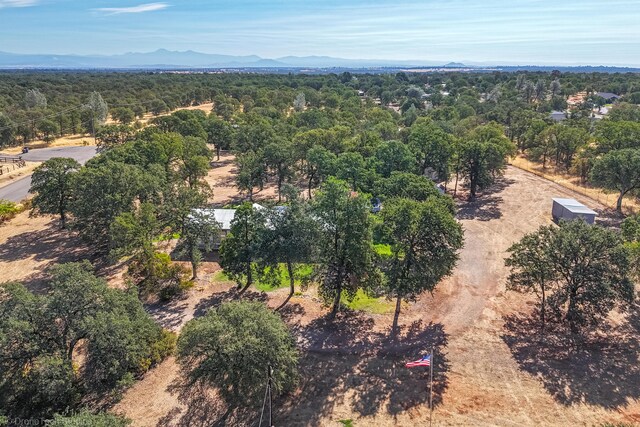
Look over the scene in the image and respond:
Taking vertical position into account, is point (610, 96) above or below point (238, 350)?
above

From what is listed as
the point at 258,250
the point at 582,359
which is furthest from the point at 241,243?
the point at 582,359

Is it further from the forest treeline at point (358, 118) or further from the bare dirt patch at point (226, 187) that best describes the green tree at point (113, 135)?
the bare dirt patch at point (226, 187)

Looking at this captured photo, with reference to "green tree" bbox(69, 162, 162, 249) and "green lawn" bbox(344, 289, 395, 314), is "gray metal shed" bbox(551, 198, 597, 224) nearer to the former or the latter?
"green lawn" bbox(344, 289, 395, 314)

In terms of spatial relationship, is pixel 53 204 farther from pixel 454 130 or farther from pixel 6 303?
pixel 454 130

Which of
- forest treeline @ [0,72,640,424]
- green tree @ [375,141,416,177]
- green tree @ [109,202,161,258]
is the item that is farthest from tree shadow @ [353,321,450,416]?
green tree @ [375,141,416,177]

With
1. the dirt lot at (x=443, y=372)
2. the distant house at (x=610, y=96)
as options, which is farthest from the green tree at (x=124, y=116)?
the distant house at (x=610, y=96)

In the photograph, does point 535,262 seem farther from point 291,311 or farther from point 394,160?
point 394,160

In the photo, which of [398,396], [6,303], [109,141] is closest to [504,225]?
[398,396]
